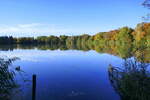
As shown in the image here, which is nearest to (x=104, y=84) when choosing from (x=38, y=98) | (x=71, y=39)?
(x=38, y=98)

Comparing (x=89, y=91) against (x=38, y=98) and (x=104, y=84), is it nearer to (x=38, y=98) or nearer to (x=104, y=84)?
(x=104, y=84)

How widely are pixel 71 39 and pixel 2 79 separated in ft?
333

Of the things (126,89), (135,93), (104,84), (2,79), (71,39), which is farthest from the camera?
(71,39)

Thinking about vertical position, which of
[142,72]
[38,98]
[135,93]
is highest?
[142,72]

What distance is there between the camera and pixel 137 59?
305 inches

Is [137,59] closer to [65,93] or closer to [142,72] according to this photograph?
[142,72]

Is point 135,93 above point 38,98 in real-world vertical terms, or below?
above

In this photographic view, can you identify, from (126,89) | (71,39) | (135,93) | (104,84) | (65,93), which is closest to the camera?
(135,93)

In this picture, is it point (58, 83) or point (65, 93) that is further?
point (58, 83)

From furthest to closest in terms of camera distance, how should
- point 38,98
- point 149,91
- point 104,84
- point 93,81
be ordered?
1. point 93,81
2. point 104,84
3. point 38,98
4. point 149,91

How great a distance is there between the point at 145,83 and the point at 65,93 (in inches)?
174

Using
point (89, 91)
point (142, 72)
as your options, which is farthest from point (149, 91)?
point (89, 91)

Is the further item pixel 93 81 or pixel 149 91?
pixel 93 81

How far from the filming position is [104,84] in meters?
11.8
